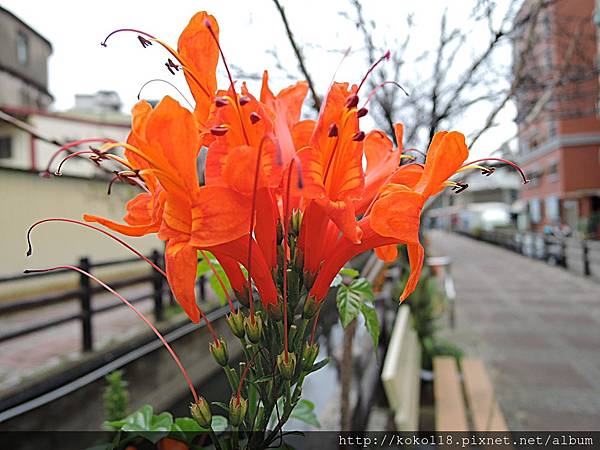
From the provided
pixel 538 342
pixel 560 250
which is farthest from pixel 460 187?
pixel 560 250

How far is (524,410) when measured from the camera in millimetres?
3484

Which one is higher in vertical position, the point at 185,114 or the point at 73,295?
the point at 185,114

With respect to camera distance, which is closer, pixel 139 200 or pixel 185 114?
pixel 185 114

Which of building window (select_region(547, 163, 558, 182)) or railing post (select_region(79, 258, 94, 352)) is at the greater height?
building window (select_region(547, 163, 558, 182))

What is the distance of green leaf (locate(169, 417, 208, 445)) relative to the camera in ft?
2.96

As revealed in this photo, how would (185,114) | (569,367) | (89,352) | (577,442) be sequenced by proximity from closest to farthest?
1. (185,114)
2. (577,442)
3. (569,367)
4. (89,352)

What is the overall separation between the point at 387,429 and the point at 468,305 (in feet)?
21.6

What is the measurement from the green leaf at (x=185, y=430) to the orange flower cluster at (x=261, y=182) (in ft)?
1.39

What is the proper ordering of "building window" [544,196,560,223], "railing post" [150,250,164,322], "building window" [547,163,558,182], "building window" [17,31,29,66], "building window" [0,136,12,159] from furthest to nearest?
"building window" [544,196,560,223] → "building window" [547,163,558,182] → "building window" [17,31,29,66] → "building window" [0,136,12,159] → "railing post" [150,250,164,322]

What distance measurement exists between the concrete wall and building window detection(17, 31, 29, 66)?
9732mm

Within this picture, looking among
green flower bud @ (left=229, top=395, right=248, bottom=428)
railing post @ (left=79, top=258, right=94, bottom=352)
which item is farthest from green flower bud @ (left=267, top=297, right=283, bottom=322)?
railing post @ (left=79, top=258, right=94, bottom=352)

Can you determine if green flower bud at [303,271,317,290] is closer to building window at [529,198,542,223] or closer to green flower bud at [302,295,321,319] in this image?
green flower bud at [302,295,321,319]

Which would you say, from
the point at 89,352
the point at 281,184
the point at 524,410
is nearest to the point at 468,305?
the point at 524,410

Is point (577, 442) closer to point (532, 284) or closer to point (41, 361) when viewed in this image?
point (41, 361)
